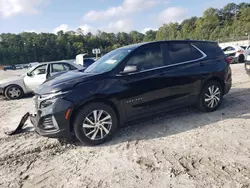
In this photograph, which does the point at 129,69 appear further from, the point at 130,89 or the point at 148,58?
the point at 148,58

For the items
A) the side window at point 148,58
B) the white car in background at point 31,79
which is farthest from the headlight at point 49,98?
the white car in background at point 31,79

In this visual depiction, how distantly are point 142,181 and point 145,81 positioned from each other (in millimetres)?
2048

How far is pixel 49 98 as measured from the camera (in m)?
3.88

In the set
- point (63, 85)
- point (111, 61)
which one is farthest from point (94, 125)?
point (111, 61)

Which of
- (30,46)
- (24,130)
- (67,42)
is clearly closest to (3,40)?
(30,46)

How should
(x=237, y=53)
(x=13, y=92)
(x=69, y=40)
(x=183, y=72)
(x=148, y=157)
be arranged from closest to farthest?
1. (x=148, y=157)
2. (x=183, y=72)
3. (x=13, y=92)
4. (x=237, y=53)
5. (x=69, y=40)

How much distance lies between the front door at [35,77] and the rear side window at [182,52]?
6.12 m

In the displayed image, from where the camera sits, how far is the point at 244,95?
6.57m

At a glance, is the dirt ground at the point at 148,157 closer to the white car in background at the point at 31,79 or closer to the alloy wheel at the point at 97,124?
the alloy wheel at the point at 97,124

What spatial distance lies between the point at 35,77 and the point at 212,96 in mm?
7117

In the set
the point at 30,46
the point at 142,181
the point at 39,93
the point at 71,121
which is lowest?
the point at 142,181

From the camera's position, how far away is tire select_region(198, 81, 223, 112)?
5199 millimetres

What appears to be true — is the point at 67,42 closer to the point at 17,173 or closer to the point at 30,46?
the point at 30,46

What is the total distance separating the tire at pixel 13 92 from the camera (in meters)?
9.55
